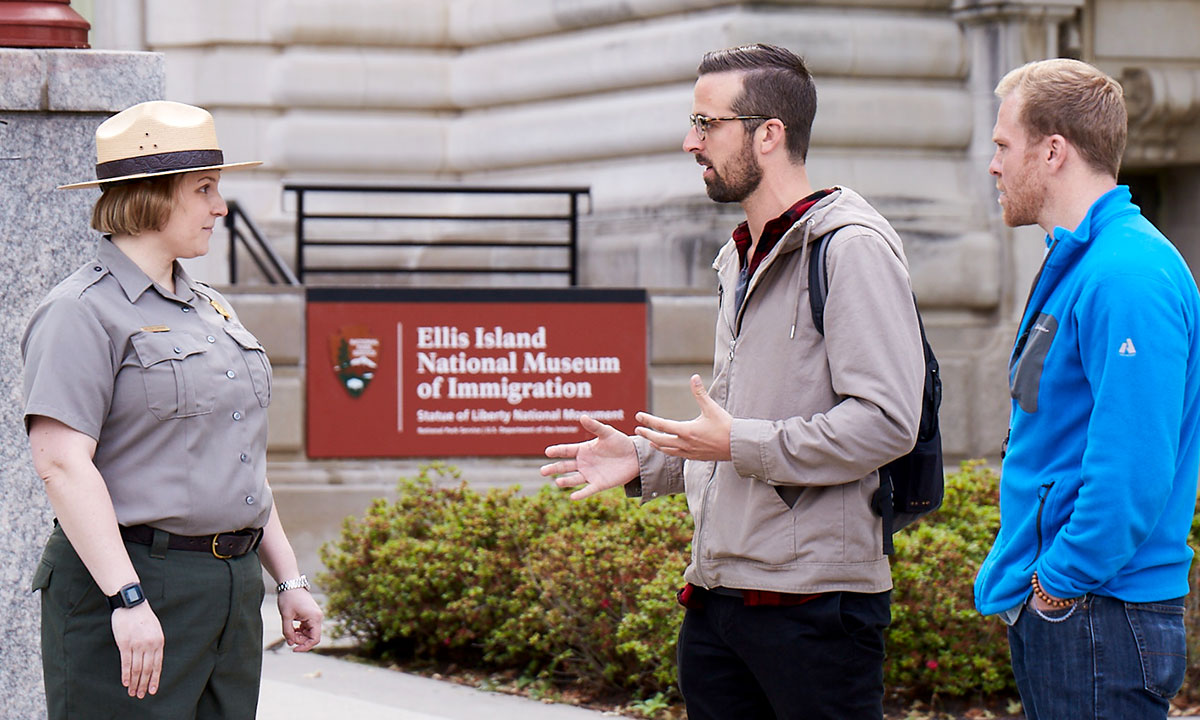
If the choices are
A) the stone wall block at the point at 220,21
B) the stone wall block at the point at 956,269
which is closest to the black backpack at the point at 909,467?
the stone wall block at the point at 956,269

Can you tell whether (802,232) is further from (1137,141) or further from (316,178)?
(316,178)

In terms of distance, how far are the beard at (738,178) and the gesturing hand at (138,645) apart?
153cm

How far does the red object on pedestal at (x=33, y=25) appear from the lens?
499cm

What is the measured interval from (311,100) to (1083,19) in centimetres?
650

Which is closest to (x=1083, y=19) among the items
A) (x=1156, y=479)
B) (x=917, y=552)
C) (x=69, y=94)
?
(x=917, y=552)

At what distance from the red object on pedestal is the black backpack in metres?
2.82

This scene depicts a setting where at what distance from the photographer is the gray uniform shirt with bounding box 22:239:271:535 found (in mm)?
3391

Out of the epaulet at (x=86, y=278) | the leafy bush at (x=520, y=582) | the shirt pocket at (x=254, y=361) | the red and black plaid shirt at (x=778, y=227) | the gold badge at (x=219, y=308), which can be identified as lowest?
the leafy bush at (x=520, y=582)

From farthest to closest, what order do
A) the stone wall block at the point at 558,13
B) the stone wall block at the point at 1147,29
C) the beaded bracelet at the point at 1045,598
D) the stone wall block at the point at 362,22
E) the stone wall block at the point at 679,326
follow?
the stone wall block at the point at 362,22
the stone wall block at the point at 1147,29
the stone wall block at the point at 558,13
the stone wall block at the point at 679,326
the beaded bracelet at the point at 1045,598

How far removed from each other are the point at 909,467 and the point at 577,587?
339 cm

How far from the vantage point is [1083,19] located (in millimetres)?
11906

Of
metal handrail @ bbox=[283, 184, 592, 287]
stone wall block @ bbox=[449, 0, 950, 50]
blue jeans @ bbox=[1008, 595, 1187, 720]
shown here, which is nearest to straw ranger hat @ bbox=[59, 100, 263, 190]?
blue jeans @ bbox=[1008, 595, 1187, 720]

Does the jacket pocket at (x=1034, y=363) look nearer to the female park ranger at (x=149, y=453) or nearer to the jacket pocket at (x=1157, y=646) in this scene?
the jacket pocket at (x=1157, y=646)

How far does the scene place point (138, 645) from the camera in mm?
3330
